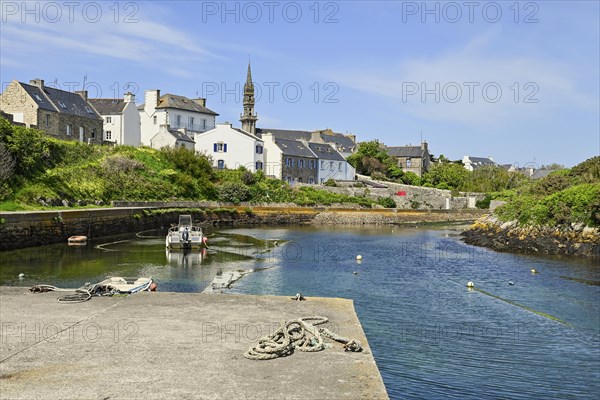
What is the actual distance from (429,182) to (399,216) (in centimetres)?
2851

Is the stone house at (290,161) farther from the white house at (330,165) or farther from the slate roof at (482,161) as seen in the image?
the slate roof at (482,161)

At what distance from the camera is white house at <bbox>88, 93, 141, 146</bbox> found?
7412cm

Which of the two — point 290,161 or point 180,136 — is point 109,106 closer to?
point 180,136

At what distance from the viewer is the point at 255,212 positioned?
212ft

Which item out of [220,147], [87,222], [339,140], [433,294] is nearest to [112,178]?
[87,222]

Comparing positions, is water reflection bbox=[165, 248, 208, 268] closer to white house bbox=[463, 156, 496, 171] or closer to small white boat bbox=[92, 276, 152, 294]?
small white boat bbox=[92, 276, 152, 294]

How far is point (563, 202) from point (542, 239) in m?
3.55

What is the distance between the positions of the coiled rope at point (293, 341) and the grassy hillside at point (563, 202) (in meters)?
32.2

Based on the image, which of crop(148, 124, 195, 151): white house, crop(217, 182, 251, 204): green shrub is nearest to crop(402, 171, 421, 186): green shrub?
crop(217, 182, 251, 204): green shrub

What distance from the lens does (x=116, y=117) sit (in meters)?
74.1

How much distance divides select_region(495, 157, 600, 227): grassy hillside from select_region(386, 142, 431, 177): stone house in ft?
183

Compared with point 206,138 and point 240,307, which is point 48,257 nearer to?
point 240,307

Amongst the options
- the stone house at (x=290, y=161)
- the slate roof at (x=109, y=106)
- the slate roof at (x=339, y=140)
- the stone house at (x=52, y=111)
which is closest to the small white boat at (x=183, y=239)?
the stone house at (x=52, y=111)

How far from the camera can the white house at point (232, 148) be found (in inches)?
3113
